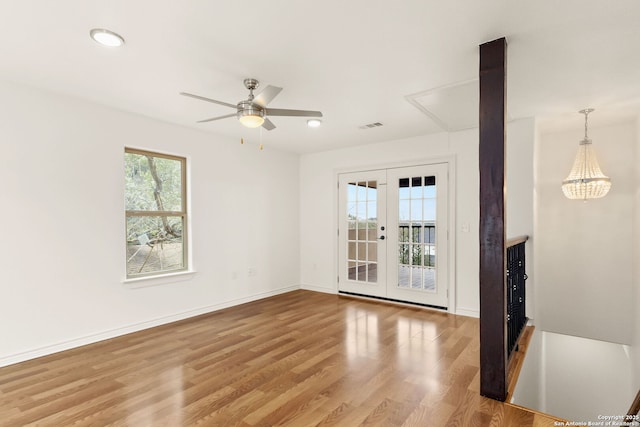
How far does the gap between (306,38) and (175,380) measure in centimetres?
275

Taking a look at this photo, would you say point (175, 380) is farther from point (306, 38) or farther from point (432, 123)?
point (432, 123)

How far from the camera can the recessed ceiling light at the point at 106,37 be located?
7.22ft

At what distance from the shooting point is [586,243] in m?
4.46

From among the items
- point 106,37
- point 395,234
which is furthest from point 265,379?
point 395,234

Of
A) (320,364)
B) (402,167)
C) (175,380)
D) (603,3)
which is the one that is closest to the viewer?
(603,3)

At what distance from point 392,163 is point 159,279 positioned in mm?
3587

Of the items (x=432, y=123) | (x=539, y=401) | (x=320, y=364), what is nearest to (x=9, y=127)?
(x=320, y=364)

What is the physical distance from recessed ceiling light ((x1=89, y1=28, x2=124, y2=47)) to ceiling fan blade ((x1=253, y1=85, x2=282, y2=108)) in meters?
0.98

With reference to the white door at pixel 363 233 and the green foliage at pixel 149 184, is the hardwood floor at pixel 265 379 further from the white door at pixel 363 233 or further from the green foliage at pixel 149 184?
the green foliage at pixel 149 184

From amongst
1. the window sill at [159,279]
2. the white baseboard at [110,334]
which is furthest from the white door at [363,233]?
the window sill at [159,279]

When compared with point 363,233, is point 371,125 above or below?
above

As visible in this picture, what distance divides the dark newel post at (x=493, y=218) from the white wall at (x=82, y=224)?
353cm

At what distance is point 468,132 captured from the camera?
4535mm

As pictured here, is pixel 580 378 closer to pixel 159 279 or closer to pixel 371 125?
pixel 371 125
